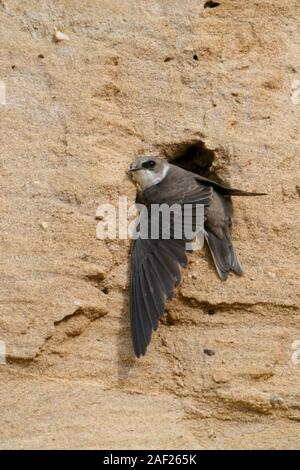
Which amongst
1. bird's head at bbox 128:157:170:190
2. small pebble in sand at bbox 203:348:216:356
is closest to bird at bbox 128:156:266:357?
bird's head at bbox 128:157:170:190

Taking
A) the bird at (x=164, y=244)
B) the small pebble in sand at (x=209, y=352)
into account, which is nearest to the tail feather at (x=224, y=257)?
the bird at (x=164, y=244)

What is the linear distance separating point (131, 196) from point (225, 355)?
599 mm

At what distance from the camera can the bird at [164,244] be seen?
300 cm

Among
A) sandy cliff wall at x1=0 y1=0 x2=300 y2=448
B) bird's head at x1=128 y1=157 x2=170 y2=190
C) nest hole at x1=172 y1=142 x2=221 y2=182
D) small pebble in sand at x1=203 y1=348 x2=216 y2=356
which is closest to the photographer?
sandy cliff wall at x1=0 y1=0 x2=300 y2=448

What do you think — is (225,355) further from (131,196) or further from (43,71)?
(43,71)

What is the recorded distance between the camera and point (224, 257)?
3.13m

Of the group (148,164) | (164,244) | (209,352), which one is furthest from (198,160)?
(209,352)

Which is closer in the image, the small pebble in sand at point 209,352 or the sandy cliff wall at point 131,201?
the sandy cliff wall at point 131,201

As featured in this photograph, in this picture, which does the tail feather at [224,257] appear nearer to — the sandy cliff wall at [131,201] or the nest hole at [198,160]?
the sandy cliff wall at [131,201]

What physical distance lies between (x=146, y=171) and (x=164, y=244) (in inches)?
10.2

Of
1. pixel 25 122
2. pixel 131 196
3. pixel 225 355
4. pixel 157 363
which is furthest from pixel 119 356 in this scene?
pixel 25 122

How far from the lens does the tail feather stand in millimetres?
3131

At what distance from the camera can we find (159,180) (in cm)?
331

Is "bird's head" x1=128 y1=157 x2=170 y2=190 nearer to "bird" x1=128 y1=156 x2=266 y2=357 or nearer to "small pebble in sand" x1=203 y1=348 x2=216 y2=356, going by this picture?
"bird" x1=128 y1=156 x2=266 y2=357
